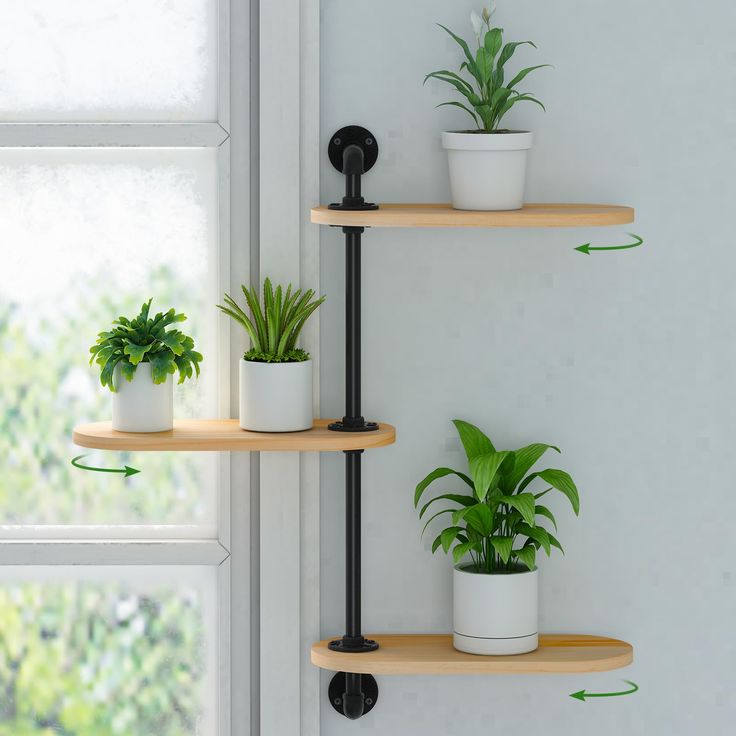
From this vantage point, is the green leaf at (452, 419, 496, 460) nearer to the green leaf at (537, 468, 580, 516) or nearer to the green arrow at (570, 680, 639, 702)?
the green leaf at (537, 468, 580, 516)

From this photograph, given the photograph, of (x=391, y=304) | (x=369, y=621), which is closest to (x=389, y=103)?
(x=391, y=304)

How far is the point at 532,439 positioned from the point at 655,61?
20.9 inches

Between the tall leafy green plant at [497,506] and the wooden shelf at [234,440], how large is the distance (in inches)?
4.4

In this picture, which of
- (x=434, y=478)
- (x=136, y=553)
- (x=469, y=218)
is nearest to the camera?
(x=469, y=218)

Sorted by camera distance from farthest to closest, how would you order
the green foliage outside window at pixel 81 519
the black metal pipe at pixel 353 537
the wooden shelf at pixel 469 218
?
the green foliage outside window at pixel 81 519 → the black metal pipe at pixel 353 537 → the wooden shelf at pixel 469 218

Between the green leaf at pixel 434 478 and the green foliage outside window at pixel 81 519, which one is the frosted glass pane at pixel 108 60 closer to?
the green foliage outside window at pixel 81 519

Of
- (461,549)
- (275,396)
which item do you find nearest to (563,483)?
(461,549)

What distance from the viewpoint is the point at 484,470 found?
Answer: 1.25 metres

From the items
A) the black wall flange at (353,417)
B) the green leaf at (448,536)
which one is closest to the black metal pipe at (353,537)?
the black wall flange at (353,417)

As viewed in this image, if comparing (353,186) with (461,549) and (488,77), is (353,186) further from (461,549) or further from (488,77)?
(461,549)

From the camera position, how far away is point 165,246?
1427 millimetres

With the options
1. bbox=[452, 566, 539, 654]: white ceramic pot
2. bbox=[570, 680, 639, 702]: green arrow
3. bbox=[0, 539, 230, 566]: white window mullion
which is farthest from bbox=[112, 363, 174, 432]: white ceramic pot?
bbox=[570, 680, 639, 702]: green arrow

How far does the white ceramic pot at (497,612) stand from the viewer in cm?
130

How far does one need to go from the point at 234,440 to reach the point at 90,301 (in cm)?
34
